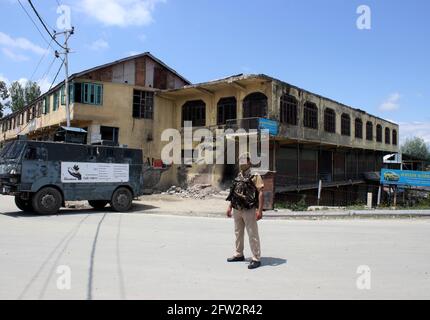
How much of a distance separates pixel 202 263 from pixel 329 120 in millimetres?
29333

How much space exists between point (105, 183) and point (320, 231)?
28.5 ft

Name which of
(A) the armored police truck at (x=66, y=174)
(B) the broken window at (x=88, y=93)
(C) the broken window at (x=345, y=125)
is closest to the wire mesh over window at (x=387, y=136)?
(C) the broken window at (x=345, y=125)

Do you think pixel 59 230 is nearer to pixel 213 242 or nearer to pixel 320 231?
pixel 213 242

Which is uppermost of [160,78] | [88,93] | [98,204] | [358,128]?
[160,78]

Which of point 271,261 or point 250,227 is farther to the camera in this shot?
point 271,261

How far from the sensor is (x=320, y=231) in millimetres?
10383

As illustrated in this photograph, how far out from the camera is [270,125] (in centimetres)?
2498

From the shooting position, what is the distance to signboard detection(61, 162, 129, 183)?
1455 cm

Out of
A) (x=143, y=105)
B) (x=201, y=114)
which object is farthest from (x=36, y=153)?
(x=201, y=114)

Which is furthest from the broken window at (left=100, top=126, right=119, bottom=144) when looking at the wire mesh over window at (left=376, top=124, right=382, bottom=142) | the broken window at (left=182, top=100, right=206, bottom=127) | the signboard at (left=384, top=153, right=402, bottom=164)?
the wire mesh over window at (left=376, top=124, right=382, bottom=142)

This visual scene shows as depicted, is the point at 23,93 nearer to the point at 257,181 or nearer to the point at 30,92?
the point at 30,92

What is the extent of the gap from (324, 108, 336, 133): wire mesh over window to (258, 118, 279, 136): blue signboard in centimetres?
879

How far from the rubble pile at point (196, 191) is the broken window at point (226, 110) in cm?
477


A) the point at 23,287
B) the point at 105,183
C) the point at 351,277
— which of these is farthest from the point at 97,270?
the point at 105,183
